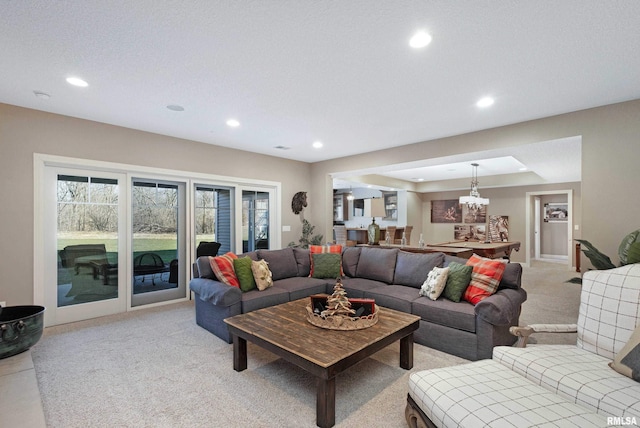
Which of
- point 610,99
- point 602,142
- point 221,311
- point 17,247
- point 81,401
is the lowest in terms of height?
point 81,401

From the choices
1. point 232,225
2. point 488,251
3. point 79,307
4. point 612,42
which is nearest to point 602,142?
point 612,42

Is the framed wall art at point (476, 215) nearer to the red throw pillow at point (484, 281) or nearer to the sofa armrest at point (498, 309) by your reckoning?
the red throw pillow at point (484, 281)

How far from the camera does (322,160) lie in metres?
6.62

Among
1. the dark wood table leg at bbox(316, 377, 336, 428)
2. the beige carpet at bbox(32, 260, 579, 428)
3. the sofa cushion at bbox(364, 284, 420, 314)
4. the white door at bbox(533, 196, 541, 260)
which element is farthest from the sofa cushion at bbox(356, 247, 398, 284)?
the white door at bbox(533, 196, 541, 260)

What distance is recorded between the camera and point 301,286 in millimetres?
3959

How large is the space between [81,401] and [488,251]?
19.4ft

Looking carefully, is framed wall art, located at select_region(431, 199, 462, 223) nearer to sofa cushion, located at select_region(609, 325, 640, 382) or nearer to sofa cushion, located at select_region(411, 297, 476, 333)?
sofa cushion, located at select_region(411, 297, 476, 333)

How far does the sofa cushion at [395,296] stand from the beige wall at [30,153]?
351 cm

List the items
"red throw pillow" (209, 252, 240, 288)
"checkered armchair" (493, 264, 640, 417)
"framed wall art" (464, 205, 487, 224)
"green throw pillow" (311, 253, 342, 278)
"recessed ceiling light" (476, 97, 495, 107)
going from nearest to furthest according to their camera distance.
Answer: "checkered armchair" (493, 264, 640, 417) → "recessed ceiling light" (476, 97, 495, 107) → "red throw pillow" (209, 252, 240, 288) → "green throw pillow" (311, 253, 342, 278) → "framed wall art" (464, 205, 487, 224)

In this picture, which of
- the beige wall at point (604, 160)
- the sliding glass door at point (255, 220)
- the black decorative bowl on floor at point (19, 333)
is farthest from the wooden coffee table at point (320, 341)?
the sliding glass door at point (255, 220)

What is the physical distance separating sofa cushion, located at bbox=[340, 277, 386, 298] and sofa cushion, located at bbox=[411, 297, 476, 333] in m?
0.73

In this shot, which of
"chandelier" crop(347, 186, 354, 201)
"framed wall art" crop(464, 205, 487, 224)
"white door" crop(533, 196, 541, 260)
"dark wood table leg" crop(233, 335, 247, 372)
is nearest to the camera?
"dark wood table leg" crop(233, 335, 247, 372)

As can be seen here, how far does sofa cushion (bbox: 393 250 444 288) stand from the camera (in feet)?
12.3

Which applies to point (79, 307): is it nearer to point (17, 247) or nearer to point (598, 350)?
point (17, 247)
